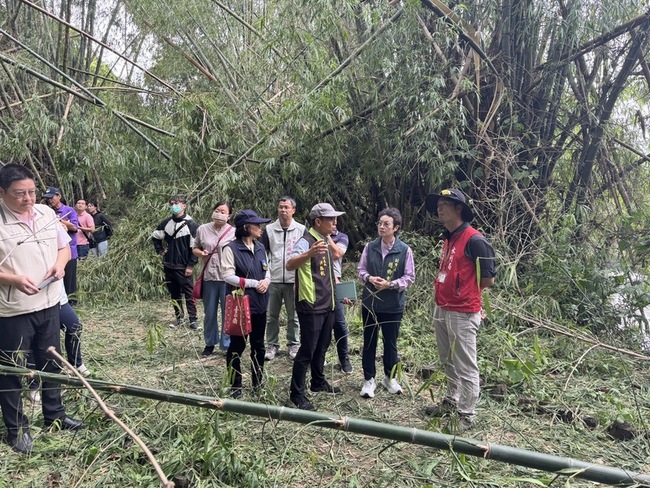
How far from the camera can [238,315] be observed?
295 cm

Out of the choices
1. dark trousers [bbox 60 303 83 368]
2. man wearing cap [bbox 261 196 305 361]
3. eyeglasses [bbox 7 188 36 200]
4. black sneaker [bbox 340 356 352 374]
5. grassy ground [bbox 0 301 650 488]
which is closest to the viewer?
grassy ground [bbox 0 301 650 488]

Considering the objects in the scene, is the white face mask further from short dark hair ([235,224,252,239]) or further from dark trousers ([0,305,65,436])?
dark trousers ([0,305,65,436])

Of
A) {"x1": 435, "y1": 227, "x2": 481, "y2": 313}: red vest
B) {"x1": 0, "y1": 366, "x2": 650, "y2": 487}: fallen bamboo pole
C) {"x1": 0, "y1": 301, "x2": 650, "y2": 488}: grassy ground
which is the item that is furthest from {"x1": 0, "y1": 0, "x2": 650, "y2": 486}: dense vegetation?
{"x1": 0, "y1": 366, "x2": 650, "y2": 487}: fallen bamboo pole

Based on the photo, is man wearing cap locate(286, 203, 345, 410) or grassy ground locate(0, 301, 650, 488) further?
man wearing cap locate(286, 203, 345, 410)

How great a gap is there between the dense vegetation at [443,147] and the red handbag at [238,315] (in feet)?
1.86

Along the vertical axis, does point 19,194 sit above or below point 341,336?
above

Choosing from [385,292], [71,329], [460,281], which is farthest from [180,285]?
[460,281]

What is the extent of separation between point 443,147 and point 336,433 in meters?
3.46

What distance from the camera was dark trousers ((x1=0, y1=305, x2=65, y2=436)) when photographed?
91.4 inches

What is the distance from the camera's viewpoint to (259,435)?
261 cm

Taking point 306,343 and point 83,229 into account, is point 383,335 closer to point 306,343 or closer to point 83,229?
point 306,343

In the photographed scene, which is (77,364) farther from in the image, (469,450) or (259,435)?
(469,450)

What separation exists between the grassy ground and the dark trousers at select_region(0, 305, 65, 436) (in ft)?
0.40

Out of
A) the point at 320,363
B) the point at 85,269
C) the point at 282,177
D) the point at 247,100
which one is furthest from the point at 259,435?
the point at 247,100
